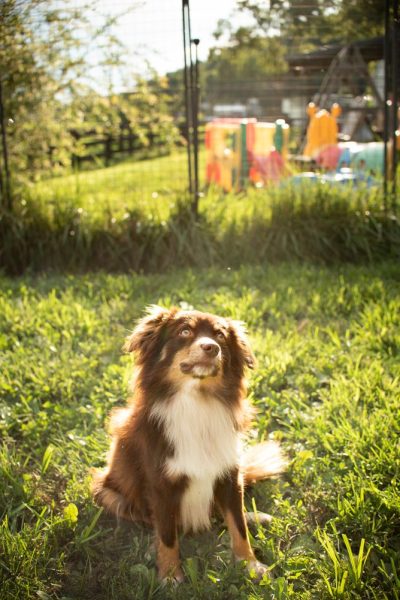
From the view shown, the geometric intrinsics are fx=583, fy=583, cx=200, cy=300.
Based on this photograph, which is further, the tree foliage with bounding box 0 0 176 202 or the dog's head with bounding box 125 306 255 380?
the tree foliage with bounding box 0 0 176 202

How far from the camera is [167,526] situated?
6.97 ft

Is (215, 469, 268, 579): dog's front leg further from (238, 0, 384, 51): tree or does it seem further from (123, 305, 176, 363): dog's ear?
(238, 0, 384, 51): tree

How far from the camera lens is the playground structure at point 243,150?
8.80 metres

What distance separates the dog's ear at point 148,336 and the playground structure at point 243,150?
646 cm

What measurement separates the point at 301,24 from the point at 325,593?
7.71m

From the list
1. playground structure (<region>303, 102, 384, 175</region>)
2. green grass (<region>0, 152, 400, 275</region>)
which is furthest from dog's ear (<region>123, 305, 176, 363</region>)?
playground structure (<region>303, 102, 384, 175</region>)

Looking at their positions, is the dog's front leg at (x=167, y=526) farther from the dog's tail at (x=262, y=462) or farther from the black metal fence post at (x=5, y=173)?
the black metal fence post at (x=5, y=173)

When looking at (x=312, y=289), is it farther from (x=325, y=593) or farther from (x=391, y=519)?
(x=325, y=593)

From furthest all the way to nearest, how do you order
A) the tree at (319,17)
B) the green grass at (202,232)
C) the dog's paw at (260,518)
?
1. the tree at (319,17)
2. the green grass at (202,232)
3. the dog's paw at (260,518)

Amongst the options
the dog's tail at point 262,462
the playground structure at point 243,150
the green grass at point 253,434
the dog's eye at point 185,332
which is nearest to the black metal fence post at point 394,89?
the green grass at point 253,434

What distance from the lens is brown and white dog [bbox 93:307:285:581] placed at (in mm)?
2119

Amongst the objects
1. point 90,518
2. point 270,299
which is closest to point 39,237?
point 270,299

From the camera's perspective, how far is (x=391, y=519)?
2291 millimetres

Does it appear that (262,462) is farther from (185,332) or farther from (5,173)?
(5,173)
